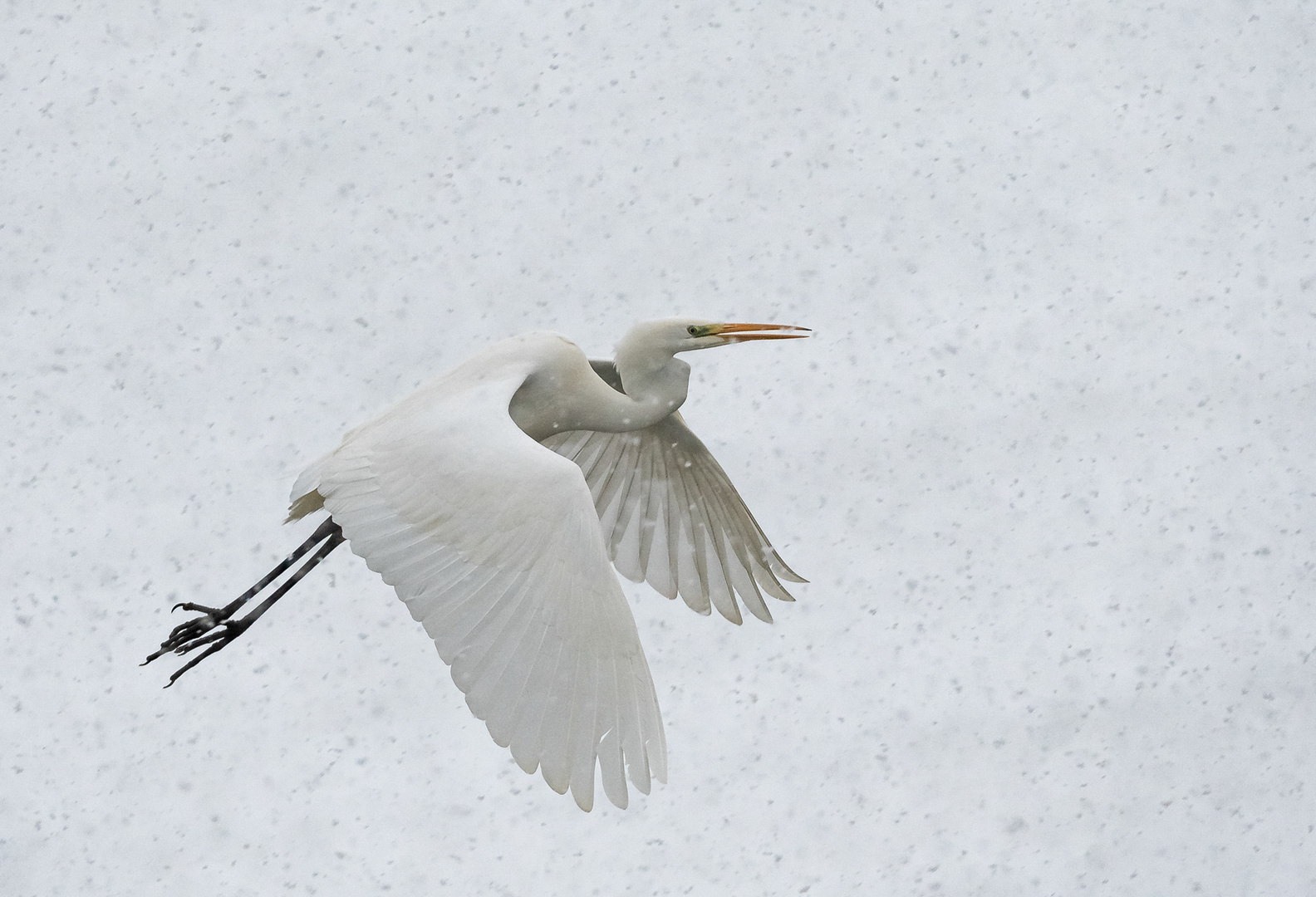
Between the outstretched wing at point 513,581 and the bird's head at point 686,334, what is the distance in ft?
1.24

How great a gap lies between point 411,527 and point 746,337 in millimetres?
820

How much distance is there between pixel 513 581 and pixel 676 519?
963mm

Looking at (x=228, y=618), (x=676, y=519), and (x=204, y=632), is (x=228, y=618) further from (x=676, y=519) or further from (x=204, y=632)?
(x=676, y=519)

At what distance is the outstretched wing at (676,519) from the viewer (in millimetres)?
3443

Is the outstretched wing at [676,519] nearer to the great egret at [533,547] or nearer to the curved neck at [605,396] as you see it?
the great egret at [533,547]

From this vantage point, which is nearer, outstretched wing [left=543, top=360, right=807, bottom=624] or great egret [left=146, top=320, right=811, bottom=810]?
great egret [left=146, top=320, right=811, bottom=810]

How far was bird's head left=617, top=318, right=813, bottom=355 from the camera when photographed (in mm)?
3057

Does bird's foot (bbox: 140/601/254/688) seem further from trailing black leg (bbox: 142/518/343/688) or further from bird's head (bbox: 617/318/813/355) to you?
bird's head (bbox: 617/318/813/355)

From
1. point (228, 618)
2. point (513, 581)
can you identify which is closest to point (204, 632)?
point (228, 618)

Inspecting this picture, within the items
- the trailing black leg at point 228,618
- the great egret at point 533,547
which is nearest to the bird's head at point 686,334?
the great egret at point 533,547

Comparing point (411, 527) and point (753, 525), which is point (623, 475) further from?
point (411, 527)

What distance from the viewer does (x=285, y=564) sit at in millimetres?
3227

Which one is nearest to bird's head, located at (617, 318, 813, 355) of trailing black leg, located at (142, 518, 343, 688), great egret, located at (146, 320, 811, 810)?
great egret, located at (146, 320, 811, 810)

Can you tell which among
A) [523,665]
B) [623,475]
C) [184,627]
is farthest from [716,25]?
[523,665]
